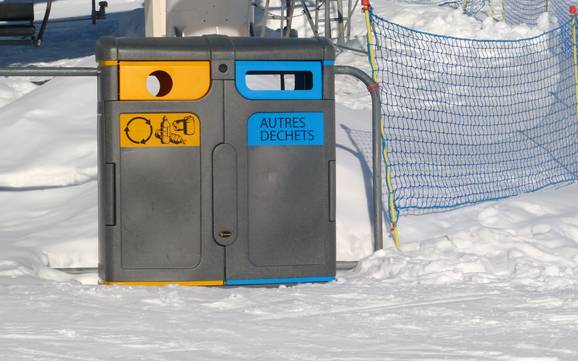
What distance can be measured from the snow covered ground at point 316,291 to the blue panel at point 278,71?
3.21 feet

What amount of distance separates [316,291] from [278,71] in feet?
3.73

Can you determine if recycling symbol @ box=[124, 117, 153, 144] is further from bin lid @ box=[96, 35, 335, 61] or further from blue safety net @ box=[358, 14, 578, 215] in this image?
blue safety net @ box=[358, 14, 578, 215]

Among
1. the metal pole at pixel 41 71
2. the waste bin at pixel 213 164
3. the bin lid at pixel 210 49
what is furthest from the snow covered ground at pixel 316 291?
the bin lid at pixel 210 49

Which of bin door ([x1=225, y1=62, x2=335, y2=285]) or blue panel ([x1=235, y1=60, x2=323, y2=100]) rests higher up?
blue panel ([x1=235, y1=60, x2=323, y2=100])

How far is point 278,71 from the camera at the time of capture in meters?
6.65

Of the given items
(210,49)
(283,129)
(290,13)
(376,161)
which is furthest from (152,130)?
(290,13)

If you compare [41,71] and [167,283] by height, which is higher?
[41,71]

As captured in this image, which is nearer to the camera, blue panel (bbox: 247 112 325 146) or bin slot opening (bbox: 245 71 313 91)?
blue panel (bbox: 247 112 325 146)

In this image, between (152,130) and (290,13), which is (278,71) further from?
(290,13)

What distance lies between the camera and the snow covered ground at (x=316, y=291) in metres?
5.00

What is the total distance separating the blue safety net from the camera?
936 cm

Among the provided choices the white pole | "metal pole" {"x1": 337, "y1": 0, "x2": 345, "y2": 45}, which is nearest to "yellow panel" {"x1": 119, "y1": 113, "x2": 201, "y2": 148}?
the white pole

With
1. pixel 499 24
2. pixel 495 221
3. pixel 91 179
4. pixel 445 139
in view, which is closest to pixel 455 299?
pixel 495 221

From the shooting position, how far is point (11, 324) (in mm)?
5281
